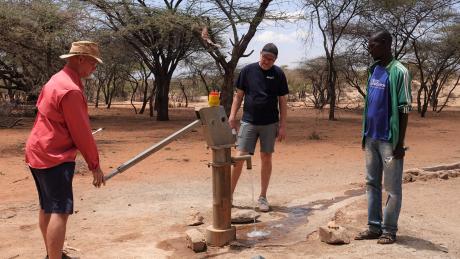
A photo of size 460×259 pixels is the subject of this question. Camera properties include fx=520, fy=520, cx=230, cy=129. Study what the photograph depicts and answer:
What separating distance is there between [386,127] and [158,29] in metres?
13.3

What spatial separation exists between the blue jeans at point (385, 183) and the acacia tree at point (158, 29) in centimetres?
1130

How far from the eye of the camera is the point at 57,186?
123 inches

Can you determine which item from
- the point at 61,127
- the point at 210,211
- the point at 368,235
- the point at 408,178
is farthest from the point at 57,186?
the point at 408,178

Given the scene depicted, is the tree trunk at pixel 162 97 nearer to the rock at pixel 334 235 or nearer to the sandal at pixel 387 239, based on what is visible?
the rock at pixel 334 235

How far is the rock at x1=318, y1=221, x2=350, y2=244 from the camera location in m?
3.74

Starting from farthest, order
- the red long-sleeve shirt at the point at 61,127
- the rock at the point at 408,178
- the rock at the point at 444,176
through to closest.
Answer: the rock at the point at 444,176 < the rock at the point at 408,178 < the red long-sleeve shirt at the point at 61,127

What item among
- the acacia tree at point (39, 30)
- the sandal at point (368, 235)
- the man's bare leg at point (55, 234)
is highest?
the acacia tree at point (39, 30)

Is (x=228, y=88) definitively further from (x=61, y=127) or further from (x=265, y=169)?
(x=61, y=127)

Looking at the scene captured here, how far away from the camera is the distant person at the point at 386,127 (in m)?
3.63

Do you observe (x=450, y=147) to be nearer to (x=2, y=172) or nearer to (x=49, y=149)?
(x=2, y=172)

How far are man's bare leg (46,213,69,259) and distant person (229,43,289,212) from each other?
2086mm

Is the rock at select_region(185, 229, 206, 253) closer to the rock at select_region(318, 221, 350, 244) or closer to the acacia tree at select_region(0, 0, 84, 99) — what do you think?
the rock at select_region(318, 221, 350, 244)

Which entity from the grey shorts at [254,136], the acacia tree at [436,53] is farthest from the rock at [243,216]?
the acacia tree at [436,53]

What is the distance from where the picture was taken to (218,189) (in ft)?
12.8
